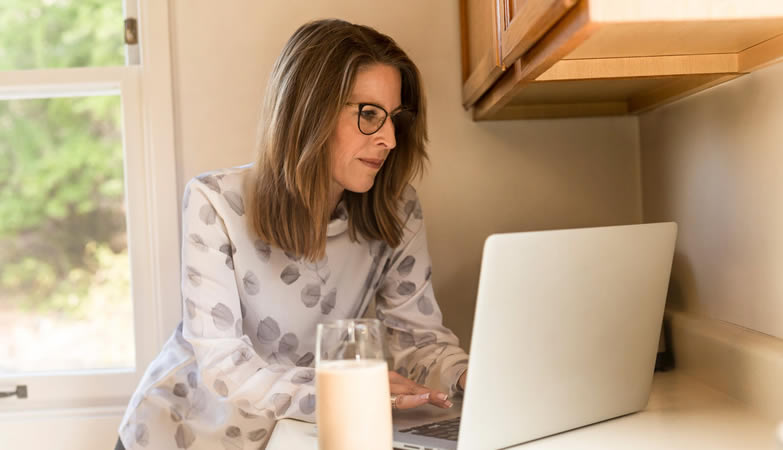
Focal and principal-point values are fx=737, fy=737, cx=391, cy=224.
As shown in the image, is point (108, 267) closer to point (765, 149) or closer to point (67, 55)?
point (67, 55)

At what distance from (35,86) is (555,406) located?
1.37 metres

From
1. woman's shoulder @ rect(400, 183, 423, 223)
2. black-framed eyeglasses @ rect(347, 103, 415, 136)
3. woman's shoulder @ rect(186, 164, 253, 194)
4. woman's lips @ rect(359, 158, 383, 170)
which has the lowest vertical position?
woman's shoulder @ rect(400, 183, 423, 223)

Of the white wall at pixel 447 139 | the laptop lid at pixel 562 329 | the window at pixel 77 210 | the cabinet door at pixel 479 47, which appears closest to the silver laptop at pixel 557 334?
the laptop lid at pixel 562 329

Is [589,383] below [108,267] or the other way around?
below

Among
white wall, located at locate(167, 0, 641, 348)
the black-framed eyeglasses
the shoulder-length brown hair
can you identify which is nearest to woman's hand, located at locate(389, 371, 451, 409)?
the shoulder-length brown hair

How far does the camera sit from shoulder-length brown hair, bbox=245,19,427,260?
1217mm

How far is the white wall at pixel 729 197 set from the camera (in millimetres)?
1034

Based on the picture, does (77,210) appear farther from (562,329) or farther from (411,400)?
(562,329)

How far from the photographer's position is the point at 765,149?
41.0 inches

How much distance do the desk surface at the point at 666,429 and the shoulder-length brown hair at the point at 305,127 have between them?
1.21ft

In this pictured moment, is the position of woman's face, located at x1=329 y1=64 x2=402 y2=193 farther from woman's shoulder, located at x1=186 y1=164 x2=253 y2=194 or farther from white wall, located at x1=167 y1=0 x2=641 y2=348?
white wall, located at x1=167 y1=0 x2=641 y2=348

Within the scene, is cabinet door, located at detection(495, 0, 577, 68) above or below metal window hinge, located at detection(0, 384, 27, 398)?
above

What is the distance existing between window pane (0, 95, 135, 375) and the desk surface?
0.91 metres

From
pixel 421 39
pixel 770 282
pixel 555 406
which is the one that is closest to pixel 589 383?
pixel 555 406
